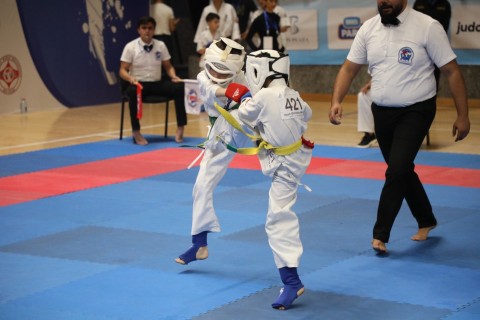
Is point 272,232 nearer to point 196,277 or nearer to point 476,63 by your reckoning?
point 196,277

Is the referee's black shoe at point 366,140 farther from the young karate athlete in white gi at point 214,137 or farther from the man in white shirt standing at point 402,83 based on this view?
the young karate athlete in white gi at point 214,137

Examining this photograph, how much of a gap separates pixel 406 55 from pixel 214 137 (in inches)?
58.7

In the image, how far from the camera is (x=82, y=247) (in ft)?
21.8

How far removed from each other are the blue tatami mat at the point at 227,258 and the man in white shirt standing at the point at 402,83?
0.47m

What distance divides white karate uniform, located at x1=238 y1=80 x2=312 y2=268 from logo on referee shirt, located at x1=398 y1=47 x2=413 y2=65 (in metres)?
1.28

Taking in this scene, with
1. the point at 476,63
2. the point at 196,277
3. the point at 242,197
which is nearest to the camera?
the point at 196,277

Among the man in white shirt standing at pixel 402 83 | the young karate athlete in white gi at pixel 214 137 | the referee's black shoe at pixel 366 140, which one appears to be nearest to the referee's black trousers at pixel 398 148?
the man in white shirt standing at pixel 402 83

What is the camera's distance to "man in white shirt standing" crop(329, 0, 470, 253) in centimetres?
624

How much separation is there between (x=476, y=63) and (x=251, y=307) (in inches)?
414

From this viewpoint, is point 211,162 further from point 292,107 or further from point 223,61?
point 292,107

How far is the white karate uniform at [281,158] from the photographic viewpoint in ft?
16.9

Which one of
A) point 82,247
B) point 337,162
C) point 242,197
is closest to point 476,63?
point 337,162

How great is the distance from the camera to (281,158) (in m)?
5.25

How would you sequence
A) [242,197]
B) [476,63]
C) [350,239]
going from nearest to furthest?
[350,239]
[242,197]
[476,63]
